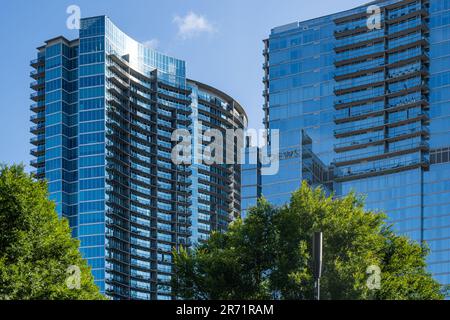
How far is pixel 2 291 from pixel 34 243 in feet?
18.4

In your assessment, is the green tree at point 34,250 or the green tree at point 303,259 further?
the green tree at point 303,259

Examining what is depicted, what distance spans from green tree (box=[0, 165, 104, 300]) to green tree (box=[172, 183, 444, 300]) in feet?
27.6

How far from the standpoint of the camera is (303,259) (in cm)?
6444

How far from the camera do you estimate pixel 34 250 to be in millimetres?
65000

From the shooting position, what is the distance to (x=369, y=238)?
66562 mm

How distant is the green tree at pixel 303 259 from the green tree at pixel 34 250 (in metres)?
8.41

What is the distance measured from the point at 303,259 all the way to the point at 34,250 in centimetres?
1833

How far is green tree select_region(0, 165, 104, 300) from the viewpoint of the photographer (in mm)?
61469

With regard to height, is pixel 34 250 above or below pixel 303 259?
above

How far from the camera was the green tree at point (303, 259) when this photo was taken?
63.5m

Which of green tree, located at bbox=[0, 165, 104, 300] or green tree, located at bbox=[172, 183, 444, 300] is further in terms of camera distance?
green tree, located at bbox=[172, 183, 444, 300]

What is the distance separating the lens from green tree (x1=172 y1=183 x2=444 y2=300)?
63.5m

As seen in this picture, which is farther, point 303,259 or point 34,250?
point 34,250
